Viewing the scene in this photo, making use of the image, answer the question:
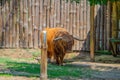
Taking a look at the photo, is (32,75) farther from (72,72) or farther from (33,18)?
(33,18)

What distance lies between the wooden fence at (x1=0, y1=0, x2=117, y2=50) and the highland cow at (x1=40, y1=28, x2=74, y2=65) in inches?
122

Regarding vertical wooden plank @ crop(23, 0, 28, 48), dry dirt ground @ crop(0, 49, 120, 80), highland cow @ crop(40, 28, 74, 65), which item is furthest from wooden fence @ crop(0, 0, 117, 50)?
highland cow @ crop(40, 28, 74, 65)

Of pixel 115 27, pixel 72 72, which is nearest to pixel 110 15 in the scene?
pixel 115 27

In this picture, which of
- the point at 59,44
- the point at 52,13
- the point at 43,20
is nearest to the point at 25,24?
the point at 43,20

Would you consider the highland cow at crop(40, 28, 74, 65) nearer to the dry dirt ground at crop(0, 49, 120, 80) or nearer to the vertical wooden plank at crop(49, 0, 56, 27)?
the dry dirt ground at crop(0, 49, 120, 80)

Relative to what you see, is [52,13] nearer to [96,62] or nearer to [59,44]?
[96,62]

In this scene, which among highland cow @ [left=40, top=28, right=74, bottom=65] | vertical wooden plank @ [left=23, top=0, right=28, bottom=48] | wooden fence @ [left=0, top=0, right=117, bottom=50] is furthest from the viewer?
vertical wooden plank @ [left=23, top=0, right=28, bottom=48]

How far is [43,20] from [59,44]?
3.94 m

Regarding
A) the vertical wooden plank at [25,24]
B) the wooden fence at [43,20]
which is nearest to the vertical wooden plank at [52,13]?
the wooden fence at [43,20]

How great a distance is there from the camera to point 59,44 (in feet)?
47.2

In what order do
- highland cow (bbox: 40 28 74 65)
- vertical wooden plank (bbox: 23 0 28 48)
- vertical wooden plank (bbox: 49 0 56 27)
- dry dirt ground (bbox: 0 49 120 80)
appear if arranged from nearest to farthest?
dry dirt ground (bbox: 0 49 120 80) → highland cow (bbox: 40 28 74 65) → vertical wooden plank (bbox: 49 0 56 27) → vertical wooden plank (bbox: 23 0 28 48)

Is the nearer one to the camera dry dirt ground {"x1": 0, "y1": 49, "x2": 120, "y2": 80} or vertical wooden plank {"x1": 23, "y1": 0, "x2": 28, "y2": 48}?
dry dirt ground {"x1": 0, "y1": 49, "x2": 120, "y2": 80}

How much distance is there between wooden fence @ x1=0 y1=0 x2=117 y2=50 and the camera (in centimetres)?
1766

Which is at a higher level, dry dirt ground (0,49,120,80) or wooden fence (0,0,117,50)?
wooden fence (0,0,117,50)
